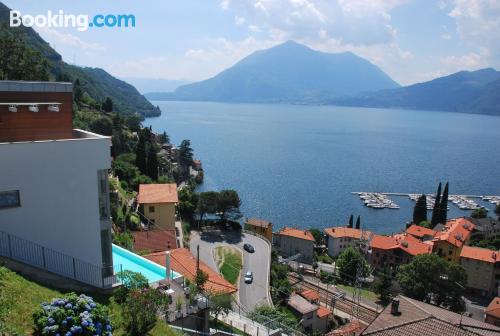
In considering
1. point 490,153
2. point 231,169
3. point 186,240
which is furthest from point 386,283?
point 490,153

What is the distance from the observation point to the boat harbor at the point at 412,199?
258 ft

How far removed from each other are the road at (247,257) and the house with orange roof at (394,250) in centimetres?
1968

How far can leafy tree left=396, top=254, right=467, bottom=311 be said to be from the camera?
123ft

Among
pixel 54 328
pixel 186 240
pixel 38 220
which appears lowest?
pixel 186 240

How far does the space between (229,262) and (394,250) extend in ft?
88.5

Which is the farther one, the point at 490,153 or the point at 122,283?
the point at 490,153

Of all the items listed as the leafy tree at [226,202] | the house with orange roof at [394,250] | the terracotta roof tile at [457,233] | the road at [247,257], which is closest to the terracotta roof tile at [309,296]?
the road at [247,257]

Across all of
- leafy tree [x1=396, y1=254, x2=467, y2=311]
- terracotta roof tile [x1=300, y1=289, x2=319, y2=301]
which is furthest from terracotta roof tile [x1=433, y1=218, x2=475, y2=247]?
terracotta roof tile [x1=300, y1=289, x2=319, y2=301]

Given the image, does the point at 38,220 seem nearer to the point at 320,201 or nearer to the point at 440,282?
the point at 440,282

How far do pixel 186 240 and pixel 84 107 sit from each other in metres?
42.5

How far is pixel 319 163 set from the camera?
11369 cm

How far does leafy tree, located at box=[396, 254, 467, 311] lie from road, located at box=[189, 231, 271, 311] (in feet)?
45.8

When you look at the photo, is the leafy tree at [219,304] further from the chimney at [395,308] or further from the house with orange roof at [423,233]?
the house with orange roof at [423,233]

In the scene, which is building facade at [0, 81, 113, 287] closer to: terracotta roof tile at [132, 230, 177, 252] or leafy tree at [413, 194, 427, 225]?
terracotta roof tile at [132, 230, 177, 252]
